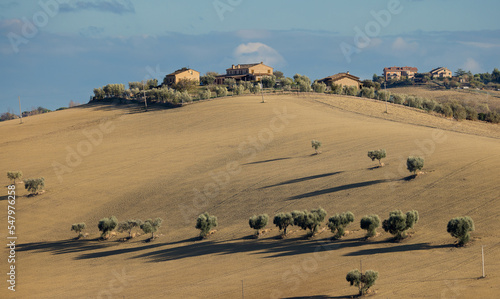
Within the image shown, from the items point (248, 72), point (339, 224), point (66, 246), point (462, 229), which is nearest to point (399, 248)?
point (462, 229)

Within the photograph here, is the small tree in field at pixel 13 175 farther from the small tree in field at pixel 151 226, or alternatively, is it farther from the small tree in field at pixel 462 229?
the small tree in field at pixel 462 229

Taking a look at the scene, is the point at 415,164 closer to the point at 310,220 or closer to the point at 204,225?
the point at 310,220

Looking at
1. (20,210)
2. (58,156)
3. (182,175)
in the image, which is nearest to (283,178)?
(182,175)

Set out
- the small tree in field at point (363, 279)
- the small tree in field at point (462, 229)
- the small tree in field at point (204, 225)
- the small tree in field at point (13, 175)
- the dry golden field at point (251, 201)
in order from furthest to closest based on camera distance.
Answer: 1. the small tree in field at point (13, 175)
2. the small tree in field at point (204, 225)
3. the small tree in field at point (462, 229)
4. the dry golden field at point (251, 201)
5. the small tree in field at point (363, 279)

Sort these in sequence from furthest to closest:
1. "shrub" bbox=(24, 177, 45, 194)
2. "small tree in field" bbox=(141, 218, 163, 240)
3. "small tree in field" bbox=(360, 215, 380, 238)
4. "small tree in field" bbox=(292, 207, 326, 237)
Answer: "shrub" bbox=(24, 177, 45, 194), "small tree in field" bbox=(141, 218, 163, 240), "small tree in field" bbox=(292, 207, 326, 237), "small tree in field" bbox=(360, 215, 380, 238)

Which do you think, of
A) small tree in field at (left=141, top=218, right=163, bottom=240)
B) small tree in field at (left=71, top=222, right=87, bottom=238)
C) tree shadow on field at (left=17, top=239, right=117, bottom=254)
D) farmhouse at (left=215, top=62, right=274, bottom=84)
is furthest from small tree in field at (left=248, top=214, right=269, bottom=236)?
farmhouse at (left=215, top=62, right=274, bottom=84)

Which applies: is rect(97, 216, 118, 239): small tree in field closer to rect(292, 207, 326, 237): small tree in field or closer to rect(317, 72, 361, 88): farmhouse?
rect(292, 207, 326, 237): small tree in field

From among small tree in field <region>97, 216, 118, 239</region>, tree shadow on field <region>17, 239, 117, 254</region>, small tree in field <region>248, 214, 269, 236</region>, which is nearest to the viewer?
small tree in field <region>248, 214, 269, 236</region>

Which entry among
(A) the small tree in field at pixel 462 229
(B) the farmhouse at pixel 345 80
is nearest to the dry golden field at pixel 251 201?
(A) the small tree in field at pixel 462 229
